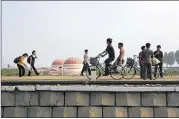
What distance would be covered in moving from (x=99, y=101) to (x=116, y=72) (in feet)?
14.2

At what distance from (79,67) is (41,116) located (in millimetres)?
13830

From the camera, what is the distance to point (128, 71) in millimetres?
13562

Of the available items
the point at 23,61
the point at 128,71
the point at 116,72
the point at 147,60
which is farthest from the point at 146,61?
the point at 23,61

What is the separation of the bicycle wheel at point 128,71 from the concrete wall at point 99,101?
4397mm

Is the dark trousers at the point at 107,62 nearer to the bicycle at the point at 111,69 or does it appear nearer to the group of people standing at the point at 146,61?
the bicycle at the point at 111,69

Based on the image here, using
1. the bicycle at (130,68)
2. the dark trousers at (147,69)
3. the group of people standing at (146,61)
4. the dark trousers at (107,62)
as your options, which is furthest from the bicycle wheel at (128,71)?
the dark trousers at (107,62)

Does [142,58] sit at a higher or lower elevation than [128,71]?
higher

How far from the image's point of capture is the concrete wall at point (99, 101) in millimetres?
8953

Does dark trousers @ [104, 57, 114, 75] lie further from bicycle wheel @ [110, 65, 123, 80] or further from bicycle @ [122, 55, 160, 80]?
bicycle @ [122, 55, 160, 80]

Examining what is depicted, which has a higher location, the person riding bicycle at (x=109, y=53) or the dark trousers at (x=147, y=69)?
the person riding bicycle at (x=109, y=53)

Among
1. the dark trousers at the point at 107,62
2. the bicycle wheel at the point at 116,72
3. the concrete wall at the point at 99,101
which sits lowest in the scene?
the concrete wall at the point at 99,101

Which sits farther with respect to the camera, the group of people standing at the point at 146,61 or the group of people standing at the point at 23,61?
the group of people standing at the point at 23,61

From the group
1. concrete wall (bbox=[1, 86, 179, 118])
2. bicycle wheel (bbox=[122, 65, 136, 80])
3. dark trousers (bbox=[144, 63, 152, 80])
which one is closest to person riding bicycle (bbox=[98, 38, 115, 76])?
bicycle wheel (bbox=[122, 65, 136, 80])

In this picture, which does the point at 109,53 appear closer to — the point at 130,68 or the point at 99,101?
the point at 130,68
